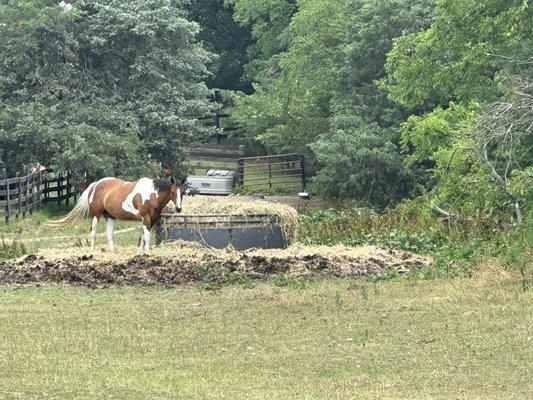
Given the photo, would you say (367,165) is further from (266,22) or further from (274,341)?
(274,341)

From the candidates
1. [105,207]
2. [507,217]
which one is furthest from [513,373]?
[105,207]

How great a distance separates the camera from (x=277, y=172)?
192ft

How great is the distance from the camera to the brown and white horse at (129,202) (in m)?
27.6

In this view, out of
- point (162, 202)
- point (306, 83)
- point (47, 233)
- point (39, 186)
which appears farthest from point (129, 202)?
point (306, 83)

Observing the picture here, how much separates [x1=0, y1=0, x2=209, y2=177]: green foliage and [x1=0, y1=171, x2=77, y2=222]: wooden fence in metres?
1.00

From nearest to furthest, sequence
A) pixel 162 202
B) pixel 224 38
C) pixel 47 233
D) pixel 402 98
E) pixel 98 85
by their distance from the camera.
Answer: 1. pixel 162 202
2. pixel 402 98
3. pixel 47 233
4. pixel 98 85
5. pixel 224 38

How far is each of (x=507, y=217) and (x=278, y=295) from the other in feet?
24.1

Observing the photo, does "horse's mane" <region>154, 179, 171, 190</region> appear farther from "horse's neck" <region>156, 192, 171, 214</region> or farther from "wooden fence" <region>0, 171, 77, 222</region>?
"wooden fence" <region>0, 171, 77, 222</region>

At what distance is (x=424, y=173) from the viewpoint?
46562 mm

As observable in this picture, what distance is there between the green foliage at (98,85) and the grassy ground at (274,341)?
22.7 meters

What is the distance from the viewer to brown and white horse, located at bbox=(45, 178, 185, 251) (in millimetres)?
27641

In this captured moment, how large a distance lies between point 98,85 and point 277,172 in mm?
11482

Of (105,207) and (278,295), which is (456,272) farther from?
(105,207)

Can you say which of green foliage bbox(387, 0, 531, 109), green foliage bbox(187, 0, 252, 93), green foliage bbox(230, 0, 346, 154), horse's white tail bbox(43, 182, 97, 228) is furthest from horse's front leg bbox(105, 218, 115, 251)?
green foliage bbox(187, 0, 252, 93)
